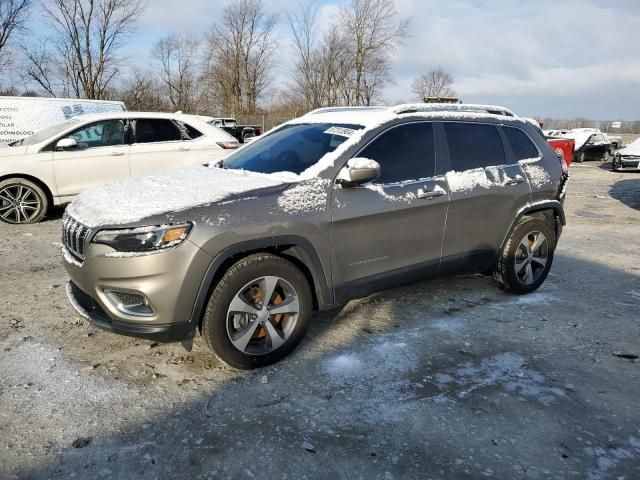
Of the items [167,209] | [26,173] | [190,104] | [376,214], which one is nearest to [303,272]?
[376,214]

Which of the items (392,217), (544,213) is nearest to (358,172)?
(392,217)

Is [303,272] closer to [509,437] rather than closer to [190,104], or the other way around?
[509,437]

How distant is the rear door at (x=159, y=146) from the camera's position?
7.76 meters

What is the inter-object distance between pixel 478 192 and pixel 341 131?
1.33 m

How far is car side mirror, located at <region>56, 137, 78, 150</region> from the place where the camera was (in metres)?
7.26

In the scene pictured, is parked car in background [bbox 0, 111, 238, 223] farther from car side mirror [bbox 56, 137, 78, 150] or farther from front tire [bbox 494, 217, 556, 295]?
front tire [bbox 494, 217, 556, 295]

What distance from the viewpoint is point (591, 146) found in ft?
76.8

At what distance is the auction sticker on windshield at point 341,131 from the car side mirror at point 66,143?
514 centimetres

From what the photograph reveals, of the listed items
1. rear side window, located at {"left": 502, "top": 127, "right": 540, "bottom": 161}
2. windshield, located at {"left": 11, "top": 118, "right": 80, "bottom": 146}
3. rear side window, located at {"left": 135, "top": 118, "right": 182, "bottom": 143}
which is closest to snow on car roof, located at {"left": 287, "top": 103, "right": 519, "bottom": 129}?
rear side window, located at {"left": 502, "top": 127, "right": 540, "bottom": 161}

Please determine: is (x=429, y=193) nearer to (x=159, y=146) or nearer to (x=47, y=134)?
(x=159, y=146)

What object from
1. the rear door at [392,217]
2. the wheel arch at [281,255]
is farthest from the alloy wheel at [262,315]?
the rear door at [392,217]

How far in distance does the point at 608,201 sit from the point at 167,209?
38.3 ft

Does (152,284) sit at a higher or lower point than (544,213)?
lower

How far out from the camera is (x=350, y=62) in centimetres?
3903
